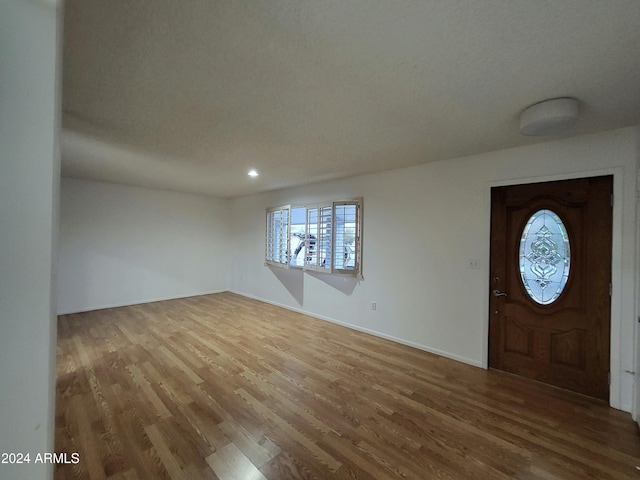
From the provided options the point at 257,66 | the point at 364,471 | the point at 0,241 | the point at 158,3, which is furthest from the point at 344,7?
the point at 364,471

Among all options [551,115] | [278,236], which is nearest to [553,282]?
[551,115]

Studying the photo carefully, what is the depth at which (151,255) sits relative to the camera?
217 inches

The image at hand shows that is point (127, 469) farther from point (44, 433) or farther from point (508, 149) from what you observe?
point (508, 149)

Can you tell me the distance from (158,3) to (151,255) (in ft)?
17.7

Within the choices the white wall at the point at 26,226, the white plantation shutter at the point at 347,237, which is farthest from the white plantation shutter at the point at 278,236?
the white wall at the point at 26,226

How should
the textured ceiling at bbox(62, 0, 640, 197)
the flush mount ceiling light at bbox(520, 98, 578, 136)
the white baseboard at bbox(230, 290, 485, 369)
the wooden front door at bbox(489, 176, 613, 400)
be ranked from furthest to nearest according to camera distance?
the white baseboard at bbox(230, 290, 485, 369)
the wooden front door at bbox(489, 176, 613, 400)
the flush mount ceiling light at bbox(520, 98, 578, 136)
the textured ceiling at bbox(62, 0, 640, 197)

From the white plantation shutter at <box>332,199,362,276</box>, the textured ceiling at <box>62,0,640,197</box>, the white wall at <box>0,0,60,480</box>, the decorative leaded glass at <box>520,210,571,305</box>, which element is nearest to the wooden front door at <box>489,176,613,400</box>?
the decorative leaded glass at <box>520,210,571,305</box>

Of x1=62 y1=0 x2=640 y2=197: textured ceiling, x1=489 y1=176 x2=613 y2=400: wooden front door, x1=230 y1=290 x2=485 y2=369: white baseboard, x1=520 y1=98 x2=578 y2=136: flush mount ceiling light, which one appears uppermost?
x1=62 y1=0 x2=640 y2=197: textured ceiling

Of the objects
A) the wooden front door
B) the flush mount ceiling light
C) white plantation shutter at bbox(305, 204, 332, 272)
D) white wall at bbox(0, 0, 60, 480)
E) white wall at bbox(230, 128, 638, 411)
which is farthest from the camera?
white plantation shutter at bbox(305, 204, 332, 272)

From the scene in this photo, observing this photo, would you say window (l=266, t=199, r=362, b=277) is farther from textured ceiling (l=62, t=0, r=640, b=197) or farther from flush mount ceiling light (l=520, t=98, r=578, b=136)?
flush mount ceiling light (l=520, t=98, r=578, b=136)

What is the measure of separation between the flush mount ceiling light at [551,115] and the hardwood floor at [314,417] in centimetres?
230

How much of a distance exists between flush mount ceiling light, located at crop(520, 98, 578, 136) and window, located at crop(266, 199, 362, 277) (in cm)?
230

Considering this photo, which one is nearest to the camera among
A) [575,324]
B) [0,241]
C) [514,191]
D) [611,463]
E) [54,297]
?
[0,241]

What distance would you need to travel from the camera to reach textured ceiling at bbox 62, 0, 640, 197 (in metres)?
1.19
